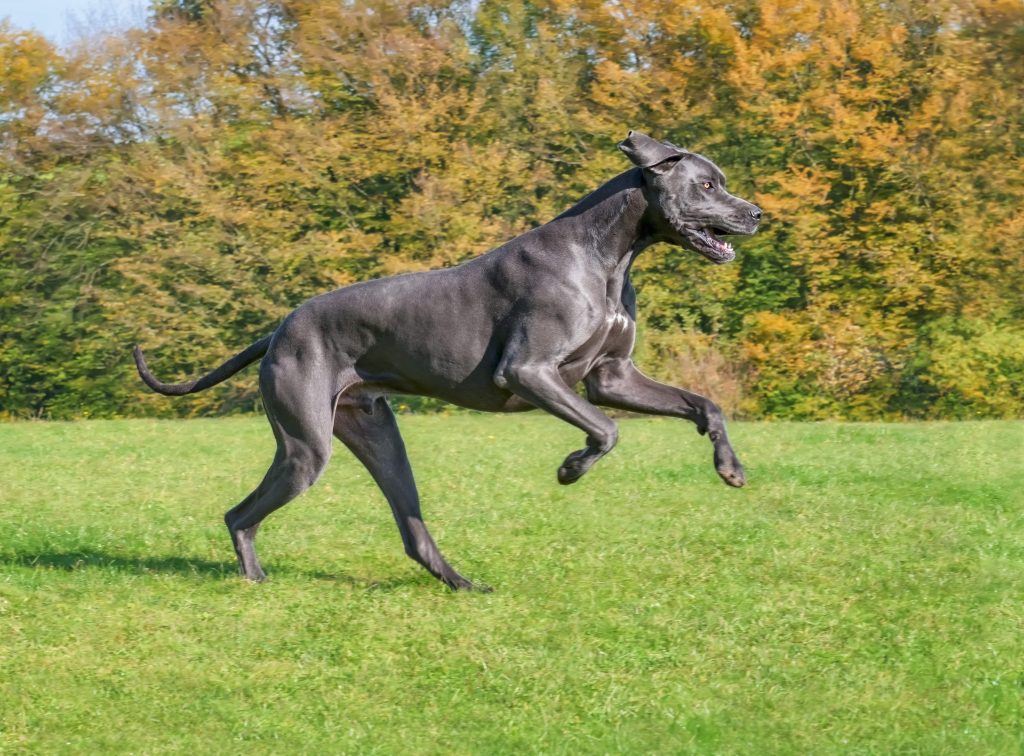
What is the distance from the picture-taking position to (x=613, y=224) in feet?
23.8

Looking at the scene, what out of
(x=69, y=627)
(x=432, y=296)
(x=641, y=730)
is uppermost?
(x=432, y=296)

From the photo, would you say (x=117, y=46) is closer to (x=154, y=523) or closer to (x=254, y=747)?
(x=154, y=523)

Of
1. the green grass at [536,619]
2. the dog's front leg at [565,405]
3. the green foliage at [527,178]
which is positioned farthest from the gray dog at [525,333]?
the green foliage at [527,178]

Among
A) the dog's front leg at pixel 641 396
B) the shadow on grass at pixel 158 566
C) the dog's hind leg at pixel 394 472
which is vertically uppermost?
the dog's front leg at pixel 641 396

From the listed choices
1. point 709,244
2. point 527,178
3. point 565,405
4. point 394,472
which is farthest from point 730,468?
point 527,178

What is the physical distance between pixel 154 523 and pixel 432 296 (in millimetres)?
3981

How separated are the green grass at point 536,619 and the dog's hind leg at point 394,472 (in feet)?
0.63

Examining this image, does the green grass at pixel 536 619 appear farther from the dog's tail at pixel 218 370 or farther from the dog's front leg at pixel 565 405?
the dog's tail at pixel 218 370

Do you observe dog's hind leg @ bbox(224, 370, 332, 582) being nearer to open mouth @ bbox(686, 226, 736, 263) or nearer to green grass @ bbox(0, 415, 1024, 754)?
green grass @ bbox(0, 415, 1024, 754)

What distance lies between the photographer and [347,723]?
5621 millimetres

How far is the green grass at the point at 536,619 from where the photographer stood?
5.59m

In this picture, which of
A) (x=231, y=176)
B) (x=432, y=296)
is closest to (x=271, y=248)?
(x=231, y=176)

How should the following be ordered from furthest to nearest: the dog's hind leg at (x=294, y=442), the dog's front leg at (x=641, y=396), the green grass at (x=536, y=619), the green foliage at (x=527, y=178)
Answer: the green foliage at (x=527, y=178) < the dog's hind leg at (x=294, y=442) < the dog's front leg at (x=641, y=396) < the green grass at (x=536, y=619)

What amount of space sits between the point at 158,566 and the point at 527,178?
53.5ft
